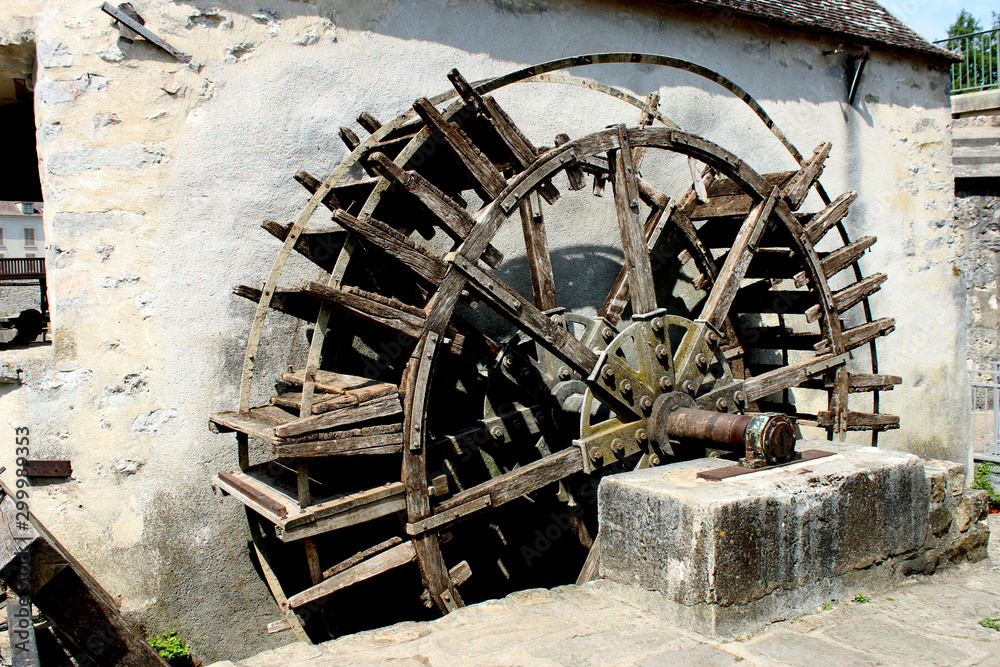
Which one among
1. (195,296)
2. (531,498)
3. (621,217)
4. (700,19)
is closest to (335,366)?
(195,296)

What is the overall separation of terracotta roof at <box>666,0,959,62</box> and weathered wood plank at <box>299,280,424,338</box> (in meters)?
3.43

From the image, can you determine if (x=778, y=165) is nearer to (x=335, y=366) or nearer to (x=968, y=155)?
(x=335, y=366)

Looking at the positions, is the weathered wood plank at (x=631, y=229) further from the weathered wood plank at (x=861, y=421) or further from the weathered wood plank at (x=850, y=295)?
→ the weathered wood plank at (x=861, y=421)

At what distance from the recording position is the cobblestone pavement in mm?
2666

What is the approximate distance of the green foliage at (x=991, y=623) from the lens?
3089 millimetres

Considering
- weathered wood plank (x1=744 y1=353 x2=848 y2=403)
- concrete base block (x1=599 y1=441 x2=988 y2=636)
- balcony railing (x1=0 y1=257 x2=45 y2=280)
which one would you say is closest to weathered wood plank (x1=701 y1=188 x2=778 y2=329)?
weathered wood plank (x1=744 y1=353 x2=848 y2=403)

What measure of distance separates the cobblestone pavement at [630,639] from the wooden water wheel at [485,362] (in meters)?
0.48

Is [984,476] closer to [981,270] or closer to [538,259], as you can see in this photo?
[981,270]

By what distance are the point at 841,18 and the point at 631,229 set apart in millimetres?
3601

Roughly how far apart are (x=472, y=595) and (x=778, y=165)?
13.5 feet

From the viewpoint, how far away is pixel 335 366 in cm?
405

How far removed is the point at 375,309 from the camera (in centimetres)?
338

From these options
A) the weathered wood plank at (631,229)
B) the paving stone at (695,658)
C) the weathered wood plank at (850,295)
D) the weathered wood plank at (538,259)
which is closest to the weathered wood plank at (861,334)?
the weathered wood plank at (850,295)

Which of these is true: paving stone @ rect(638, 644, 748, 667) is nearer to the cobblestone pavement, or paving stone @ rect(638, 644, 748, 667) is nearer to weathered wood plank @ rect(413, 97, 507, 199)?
the cobblestone pavement
